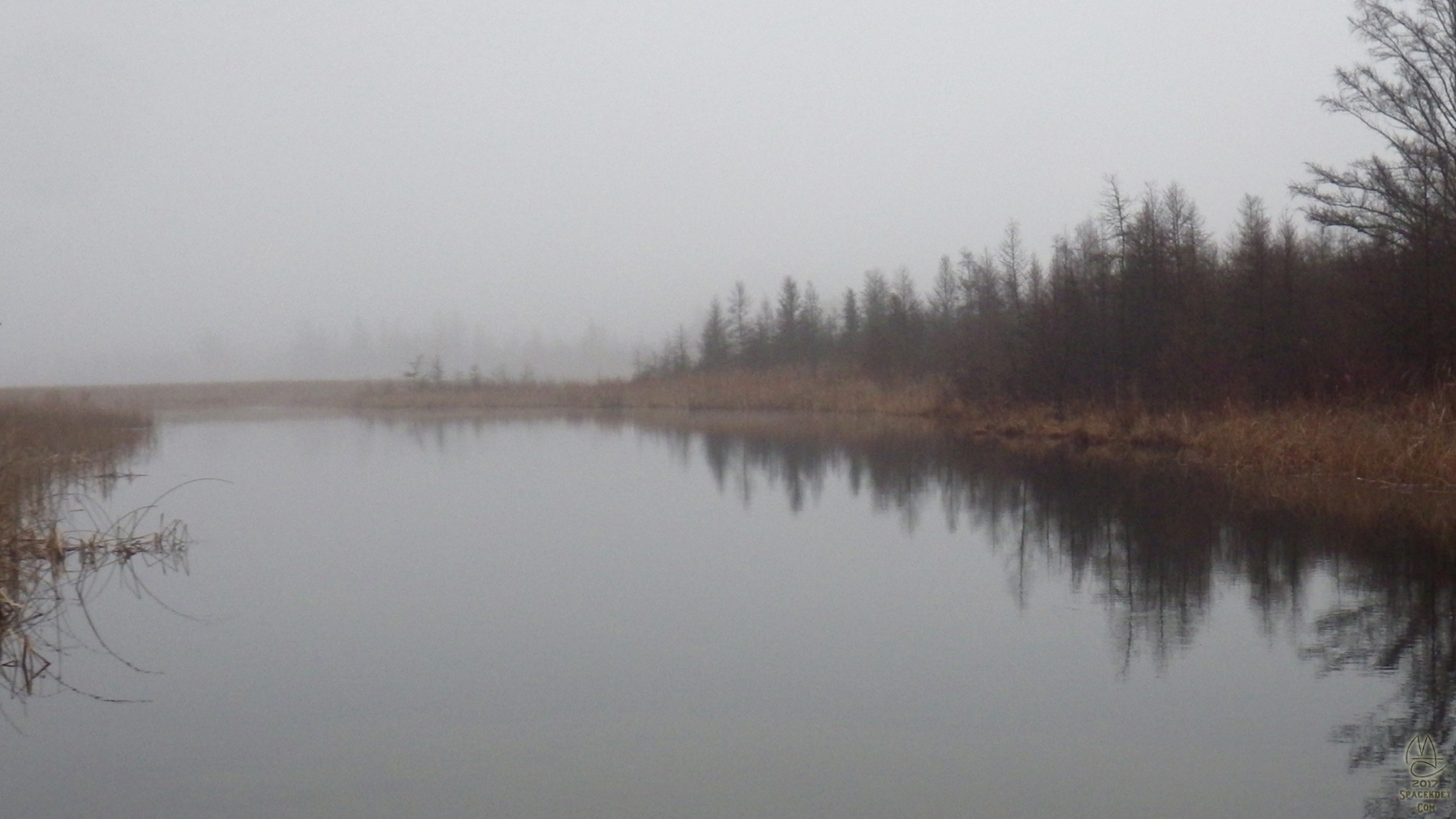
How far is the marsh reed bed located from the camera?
21.0 feet

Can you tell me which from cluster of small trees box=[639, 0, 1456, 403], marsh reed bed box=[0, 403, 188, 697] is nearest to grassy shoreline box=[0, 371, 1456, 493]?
cluster of small trees box=[639, 0, 1456, 403]

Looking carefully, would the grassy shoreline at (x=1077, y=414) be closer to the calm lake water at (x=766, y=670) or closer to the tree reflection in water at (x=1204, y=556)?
the tree reflection in water at (x=1204, y=556)

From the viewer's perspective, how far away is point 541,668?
5859 millimetres

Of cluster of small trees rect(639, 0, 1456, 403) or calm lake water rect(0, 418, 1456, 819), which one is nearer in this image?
calm lake water rect(0, 418, 1456, 819)

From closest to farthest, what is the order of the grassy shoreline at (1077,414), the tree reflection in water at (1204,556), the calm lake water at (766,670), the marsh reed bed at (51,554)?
the calm lake water at (766,670) < the tree reflection in water at (1204,556) < the marsh reed bed at (51,554) < the grassy shoreline at (1077,414)

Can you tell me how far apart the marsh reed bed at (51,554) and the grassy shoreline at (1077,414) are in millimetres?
12165

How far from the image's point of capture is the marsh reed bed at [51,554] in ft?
21.0

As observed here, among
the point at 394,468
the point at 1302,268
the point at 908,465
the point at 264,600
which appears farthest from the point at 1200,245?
the point at 264,600

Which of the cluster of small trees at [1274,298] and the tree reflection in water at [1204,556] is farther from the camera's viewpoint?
the cluster of small trees at [1274,298]

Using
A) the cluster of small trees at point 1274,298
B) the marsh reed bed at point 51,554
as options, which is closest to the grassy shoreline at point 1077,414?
the cluster of small trees at point 1274,298

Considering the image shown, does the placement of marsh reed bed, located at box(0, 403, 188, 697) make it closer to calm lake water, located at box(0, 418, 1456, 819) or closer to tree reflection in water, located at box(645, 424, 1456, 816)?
calm lake water, located at box(0, 418, 1456, 819)

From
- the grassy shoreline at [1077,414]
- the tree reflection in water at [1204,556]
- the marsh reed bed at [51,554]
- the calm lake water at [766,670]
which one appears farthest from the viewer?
the grassy shoreline at [1077,414]

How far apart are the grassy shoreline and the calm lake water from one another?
123 inches

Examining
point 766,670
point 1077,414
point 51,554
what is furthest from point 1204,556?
point 1077,414
